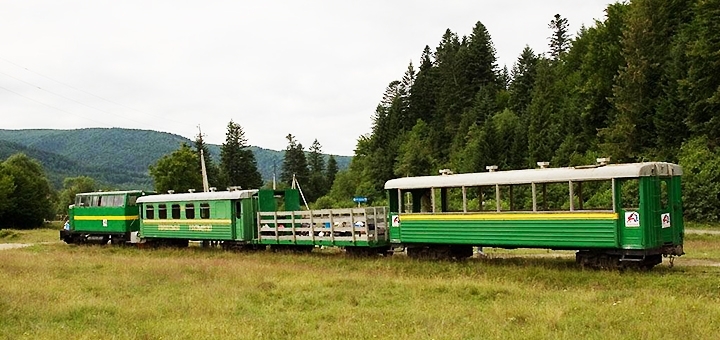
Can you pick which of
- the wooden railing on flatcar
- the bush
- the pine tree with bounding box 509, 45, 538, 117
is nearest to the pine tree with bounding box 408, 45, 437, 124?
the pine tree with bounding box 509, 45, 538, 117

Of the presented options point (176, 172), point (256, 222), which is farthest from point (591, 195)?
point (176, 172)

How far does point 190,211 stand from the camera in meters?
→ 31.0

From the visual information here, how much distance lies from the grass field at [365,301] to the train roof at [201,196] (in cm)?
615

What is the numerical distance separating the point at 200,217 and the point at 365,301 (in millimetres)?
17521

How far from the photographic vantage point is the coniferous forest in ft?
136

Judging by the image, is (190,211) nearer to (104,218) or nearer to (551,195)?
(104,218)

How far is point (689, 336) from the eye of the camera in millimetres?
9883

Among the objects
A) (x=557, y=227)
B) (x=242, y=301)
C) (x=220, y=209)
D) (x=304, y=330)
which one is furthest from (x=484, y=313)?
(x=220, y=209)

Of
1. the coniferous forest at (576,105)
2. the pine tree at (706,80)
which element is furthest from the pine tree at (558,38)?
the pine tree at (706,80)

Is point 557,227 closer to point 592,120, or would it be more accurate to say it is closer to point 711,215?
point 711,215

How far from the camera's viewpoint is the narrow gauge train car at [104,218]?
115 ft

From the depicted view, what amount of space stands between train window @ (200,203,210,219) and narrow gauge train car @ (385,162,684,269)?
33.1 feet

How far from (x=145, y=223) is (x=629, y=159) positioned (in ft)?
101

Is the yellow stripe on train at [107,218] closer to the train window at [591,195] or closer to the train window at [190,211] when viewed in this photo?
the train window at [190,211]
